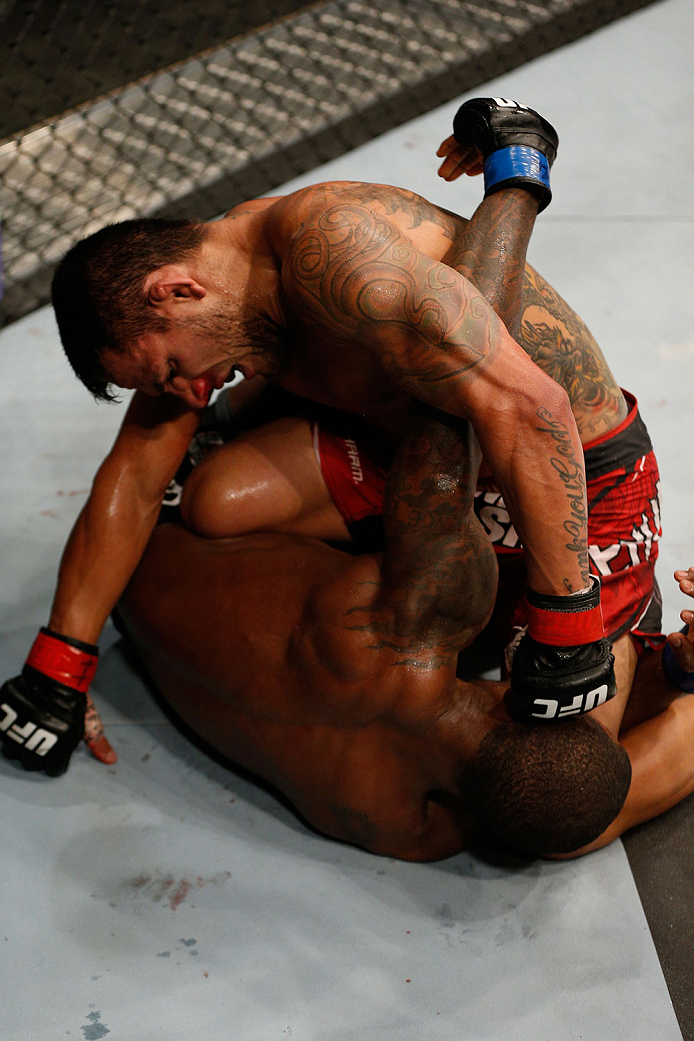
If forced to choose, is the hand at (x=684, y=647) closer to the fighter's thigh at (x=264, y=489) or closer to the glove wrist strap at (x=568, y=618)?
the glove wrist strap at (x=568, y=618)

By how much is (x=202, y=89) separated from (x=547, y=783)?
307 centimetres

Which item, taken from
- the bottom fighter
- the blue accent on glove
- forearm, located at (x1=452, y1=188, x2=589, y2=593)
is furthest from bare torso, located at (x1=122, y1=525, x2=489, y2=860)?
the blue accent on glove

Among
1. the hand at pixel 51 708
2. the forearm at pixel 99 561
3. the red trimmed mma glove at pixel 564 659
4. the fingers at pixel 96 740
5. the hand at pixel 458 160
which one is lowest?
the fingers at pixel 96 740

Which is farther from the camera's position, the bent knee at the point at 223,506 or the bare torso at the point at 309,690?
the bent knee at the point at 223,506

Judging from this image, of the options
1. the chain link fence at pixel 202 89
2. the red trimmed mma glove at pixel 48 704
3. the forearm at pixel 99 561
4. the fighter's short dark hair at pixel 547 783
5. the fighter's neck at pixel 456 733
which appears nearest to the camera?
the fighter's short dark hair at pixel 547 783

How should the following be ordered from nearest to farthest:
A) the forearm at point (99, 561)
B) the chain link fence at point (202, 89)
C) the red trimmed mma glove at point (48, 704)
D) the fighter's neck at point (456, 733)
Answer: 1. the fighter's neck at point (456, 733)
2. the red trimmed mma glove at point (48, 704)
3. the forearm at point (99, 561)
4. the chain link fence at point (202, 89)

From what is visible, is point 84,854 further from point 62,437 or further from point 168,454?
point 62,437

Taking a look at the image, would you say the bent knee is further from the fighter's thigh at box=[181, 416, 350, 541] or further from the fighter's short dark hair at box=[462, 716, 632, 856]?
the fighter's short dark hair at box=[462, 716, 632, 856]

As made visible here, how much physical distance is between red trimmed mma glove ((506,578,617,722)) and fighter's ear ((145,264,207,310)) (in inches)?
28.9

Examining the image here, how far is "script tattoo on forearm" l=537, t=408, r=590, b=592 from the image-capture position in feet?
4.85

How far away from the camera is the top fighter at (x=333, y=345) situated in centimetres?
148

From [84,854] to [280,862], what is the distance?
1.14 feet

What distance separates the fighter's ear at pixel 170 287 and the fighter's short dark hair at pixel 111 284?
0.04 ft

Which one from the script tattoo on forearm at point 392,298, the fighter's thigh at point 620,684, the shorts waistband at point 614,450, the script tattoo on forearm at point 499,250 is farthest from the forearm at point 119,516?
the fighter's thigh at point 620,684
